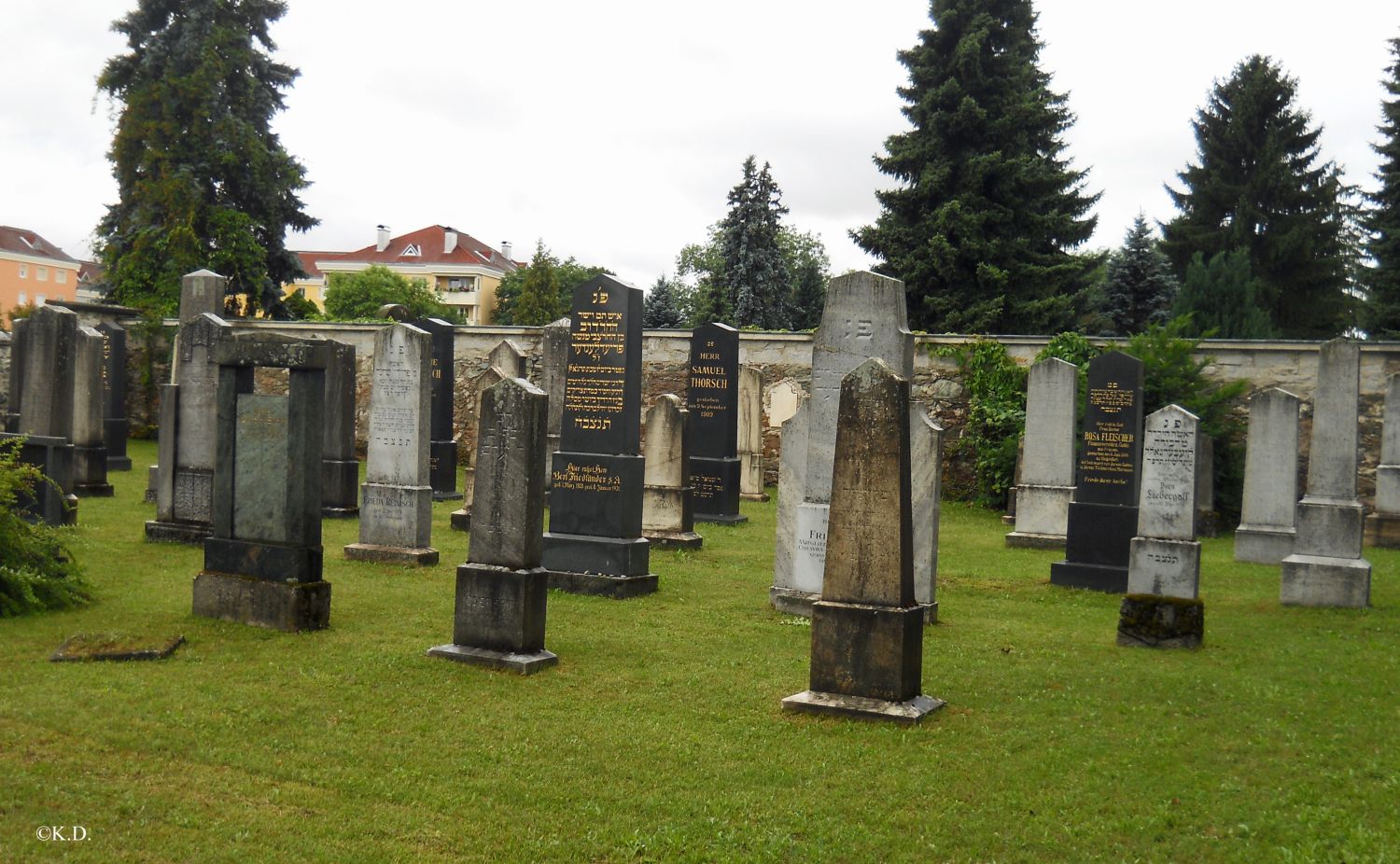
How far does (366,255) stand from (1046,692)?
268ft

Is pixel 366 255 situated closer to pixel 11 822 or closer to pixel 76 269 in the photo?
pixel 76 269

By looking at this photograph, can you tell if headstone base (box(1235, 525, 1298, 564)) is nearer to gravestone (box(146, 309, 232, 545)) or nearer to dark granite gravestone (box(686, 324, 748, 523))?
dark granite gravestone (box(686, 324, 748, 523))

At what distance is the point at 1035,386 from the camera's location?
15.0 meters

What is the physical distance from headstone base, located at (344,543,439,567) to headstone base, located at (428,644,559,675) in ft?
13.2

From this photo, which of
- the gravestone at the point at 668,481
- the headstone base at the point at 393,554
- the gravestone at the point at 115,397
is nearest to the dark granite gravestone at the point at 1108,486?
the gravestone at the point at 668,481

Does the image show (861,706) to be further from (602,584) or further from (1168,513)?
(1168,513)

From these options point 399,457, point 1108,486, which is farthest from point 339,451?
point 1108,486

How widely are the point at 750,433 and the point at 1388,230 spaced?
2158 cm

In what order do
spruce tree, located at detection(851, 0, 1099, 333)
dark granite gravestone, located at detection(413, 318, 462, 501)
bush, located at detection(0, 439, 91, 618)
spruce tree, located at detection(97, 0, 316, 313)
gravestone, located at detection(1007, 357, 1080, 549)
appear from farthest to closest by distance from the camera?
spruce tree, located at detection(97, 0, 316, 313), spruce tree, located at detection(851, 0, 1099, 333), dark granite gravestone, located at detection(413, 318, 462, 501), gravestone, located at detection(1007, 357, 1080, 549), bush, located at detection(0, 439, 91, 618)

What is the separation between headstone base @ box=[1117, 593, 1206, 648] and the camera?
8891 mm

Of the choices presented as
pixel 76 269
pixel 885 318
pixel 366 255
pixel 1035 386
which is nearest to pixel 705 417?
pixel 1035 386

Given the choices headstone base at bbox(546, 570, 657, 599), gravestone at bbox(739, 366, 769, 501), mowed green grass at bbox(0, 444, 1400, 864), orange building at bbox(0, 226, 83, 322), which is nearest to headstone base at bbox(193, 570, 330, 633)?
mowed green grass at bbox(0, 444, 1400, 864)

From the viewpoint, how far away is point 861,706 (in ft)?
21.5

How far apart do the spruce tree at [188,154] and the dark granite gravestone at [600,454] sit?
22.4m
